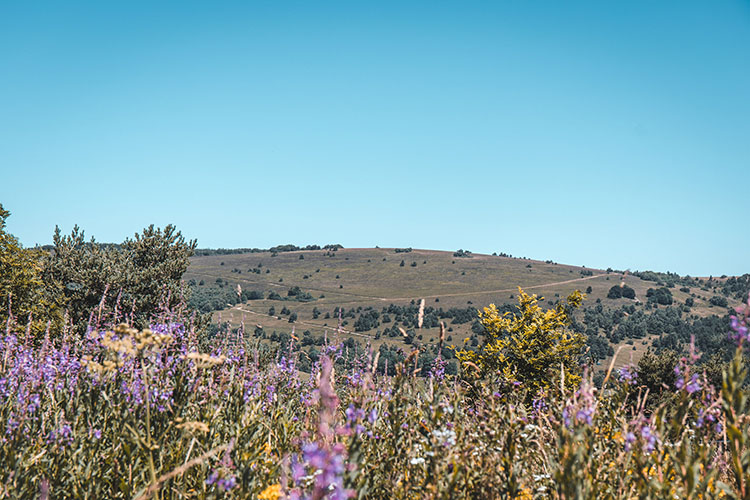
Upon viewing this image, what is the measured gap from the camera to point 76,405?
3756 mm

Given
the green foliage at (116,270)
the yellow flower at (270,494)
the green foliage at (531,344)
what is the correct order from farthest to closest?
the green foliage at (116,270) < the green foliage at (531,344) < the yellow flower at (270,494)

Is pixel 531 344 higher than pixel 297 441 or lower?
lower

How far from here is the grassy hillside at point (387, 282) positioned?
108 m

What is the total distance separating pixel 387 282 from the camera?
138 meters

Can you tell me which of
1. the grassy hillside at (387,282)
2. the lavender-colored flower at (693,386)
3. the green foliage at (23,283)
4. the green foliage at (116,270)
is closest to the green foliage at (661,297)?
the grassy hillside at (387,282)

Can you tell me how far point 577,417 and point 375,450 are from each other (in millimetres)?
2152

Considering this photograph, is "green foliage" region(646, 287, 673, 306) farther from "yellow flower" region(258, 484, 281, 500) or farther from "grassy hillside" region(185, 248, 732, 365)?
"yellow flower" region(258, 484, 281, 500)

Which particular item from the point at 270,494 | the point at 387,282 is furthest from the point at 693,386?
the point at 387,282

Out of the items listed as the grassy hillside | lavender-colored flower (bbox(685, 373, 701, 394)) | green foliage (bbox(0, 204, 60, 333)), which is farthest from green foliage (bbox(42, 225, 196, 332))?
the grassy hillside

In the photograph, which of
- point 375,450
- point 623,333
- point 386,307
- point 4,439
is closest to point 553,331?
point 375,450

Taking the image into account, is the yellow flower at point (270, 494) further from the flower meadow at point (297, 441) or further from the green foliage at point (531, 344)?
the green foliage at point (531, 344)

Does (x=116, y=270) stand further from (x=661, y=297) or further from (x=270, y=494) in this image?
(x=661, y=297)

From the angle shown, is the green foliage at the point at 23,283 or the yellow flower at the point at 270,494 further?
the green foliage at the point at 23,283

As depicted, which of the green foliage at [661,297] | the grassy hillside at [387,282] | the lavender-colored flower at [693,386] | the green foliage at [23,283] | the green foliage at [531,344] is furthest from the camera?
the green foliage at [661,297]
